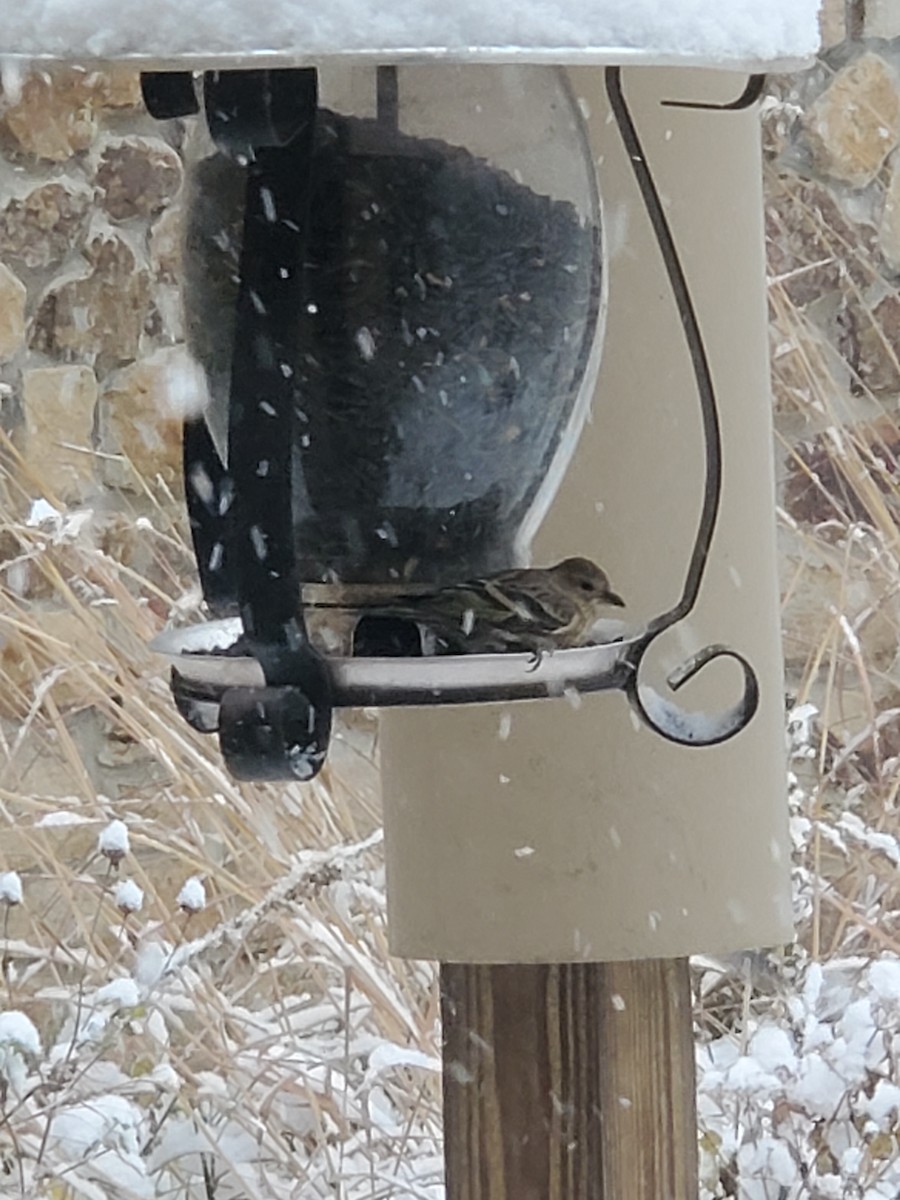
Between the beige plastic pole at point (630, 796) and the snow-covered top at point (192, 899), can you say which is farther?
the snow-covered top at point (192, 899)

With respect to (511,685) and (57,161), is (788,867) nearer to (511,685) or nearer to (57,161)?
(511,685)

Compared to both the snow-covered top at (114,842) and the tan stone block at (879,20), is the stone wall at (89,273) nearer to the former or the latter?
the tan stone block at (879,20)

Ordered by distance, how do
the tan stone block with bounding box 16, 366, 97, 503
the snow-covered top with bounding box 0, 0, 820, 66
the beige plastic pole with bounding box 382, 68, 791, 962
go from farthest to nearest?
the tan stone block with bounding box 16, 366, 97, 503
the beige plastic pole with bounding box 382, 68, 791, 962
the snow-covered top with bounding box 0, 0, 820, 66

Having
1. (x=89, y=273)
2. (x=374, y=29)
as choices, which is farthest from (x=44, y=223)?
(x=374, y=29)

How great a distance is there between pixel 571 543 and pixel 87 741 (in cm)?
141

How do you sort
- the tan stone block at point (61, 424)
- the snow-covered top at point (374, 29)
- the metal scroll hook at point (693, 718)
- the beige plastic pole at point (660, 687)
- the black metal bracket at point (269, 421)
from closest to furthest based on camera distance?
1. the snow-covered top at point (374, 29)
2. the black metal bracket at point (269, 421)
3. the metal scroll hook at point (693, 718)
4. the beige plastic pole at point (660, 687)
5. the tan stone block at point (61, 424)

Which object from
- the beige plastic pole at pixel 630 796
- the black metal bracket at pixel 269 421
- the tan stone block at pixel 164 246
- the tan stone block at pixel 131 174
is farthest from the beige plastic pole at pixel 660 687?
the tan stone block at pixel 131 174

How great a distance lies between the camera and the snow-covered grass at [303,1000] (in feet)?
4.54

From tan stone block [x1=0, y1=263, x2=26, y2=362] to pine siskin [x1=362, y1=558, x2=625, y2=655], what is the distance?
154 centimetres

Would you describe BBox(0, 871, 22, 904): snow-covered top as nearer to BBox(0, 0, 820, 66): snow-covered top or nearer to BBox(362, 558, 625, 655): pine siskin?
BBox(362, 558, 625, 655): pine siskin

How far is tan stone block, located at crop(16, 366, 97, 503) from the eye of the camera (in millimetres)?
2305

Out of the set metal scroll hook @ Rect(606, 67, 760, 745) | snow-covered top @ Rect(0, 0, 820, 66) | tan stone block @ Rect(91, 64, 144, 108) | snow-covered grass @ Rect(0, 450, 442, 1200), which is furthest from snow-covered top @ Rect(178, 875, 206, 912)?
tan stone block @ Rect(91, 64, 144, 108)

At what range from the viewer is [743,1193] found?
4.60 ft

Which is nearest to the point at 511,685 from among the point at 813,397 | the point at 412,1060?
the point at 412,1060
